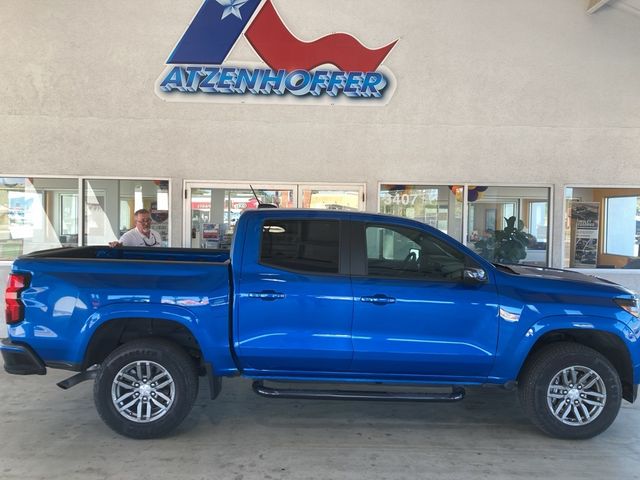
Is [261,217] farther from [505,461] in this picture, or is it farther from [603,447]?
[603,447]

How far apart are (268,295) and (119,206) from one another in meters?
4.77

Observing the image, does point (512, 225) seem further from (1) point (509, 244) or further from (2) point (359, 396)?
(2) point (359, 396)

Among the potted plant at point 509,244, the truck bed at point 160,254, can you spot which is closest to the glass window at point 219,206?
the truck bed at point 160,254

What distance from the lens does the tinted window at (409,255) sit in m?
4.45

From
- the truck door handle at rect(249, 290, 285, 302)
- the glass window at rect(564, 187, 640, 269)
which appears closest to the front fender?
the truck door handle at rect(249, 290, 285, 302)

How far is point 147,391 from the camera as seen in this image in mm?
4289

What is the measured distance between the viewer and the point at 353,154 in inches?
315

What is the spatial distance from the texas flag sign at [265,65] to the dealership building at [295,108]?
22 millimetres

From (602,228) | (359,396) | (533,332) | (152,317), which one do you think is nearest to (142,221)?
(152,317)

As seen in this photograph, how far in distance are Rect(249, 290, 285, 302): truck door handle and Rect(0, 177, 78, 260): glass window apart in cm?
503

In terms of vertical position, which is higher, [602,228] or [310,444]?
[602,228]

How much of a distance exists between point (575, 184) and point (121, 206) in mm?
7154

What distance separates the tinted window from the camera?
4.45 metres

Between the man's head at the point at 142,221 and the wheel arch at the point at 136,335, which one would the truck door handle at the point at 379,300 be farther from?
the man's head at the point at 142,221
